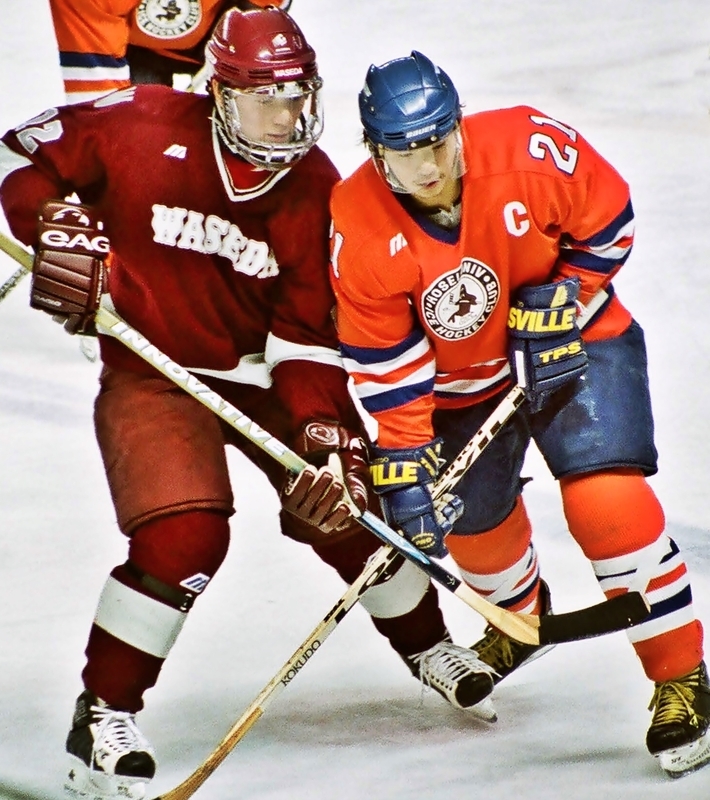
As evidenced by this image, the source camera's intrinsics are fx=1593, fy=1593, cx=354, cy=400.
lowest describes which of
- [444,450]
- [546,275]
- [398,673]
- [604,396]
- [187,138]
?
[398,673]

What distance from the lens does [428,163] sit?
7.87 feet

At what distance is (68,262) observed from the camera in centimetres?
247

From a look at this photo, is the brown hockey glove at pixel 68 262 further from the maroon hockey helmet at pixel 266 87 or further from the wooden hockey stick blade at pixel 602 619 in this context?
the wooden hockey stick blade at pixel 602 619

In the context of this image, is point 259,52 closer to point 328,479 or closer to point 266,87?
point 266,87

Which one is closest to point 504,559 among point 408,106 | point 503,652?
point 503,652

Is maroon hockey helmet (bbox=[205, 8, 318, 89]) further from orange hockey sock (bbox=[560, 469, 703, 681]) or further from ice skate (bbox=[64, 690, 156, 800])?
ice skate (bbox=[64, 690, 156, 800])

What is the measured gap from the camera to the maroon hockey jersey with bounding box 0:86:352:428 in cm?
256

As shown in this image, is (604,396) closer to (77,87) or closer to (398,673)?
(398,673)

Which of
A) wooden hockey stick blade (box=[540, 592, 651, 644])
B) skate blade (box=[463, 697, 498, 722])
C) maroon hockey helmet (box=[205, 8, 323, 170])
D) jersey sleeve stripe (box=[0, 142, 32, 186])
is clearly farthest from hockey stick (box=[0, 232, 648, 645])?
maroon hockey helmet (box=[205, 8, 323, 170])

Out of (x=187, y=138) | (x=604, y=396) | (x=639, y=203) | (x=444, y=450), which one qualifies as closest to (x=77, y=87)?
(x=187, y=138)

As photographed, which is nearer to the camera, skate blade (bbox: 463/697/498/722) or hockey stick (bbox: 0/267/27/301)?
skate blade (bbox: 463/697/498/722)

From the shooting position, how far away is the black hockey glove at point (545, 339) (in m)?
2.54

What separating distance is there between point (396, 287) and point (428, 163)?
207 mm

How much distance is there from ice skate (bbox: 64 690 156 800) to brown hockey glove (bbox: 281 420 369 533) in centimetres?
44
